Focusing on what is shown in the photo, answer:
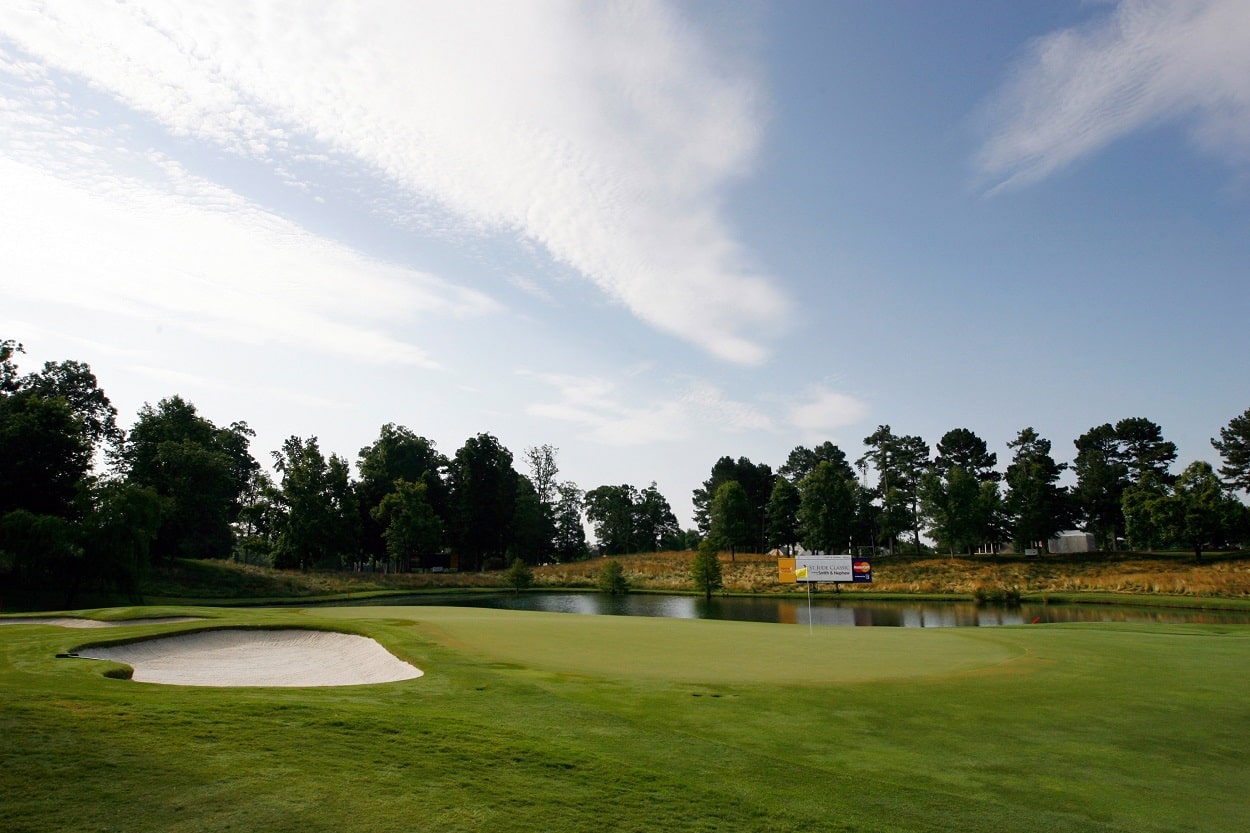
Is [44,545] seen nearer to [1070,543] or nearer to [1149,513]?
[1149,513]

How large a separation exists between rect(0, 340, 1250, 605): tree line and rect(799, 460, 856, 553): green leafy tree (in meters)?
0.18

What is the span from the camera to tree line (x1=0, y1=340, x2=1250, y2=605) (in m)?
43.8

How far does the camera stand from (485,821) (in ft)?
18.8

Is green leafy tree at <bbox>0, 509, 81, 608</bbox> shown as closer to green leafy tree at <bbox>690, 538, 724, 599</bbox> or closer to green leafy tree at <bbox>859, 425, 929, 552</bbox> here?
green leafy tree at <bbox>690, 538, 724, 599</bbox>

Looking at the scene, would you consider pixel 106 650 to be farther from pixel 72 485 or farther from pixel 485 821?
pixel 72 485

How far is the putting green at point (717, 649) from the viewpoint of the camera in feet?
47.5

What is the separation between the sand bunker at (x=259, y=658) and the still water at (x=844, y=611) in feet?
74.8

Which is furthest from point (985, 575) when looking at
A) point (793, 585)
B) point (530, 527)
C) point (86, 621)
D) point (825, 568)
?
point (86, 621)

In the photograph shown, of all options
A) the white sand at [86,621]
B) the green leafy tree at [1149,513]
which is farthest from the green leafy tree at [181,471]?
the green leafy tree at [1149,513]

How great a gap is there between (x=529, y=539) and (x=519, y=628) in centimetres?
8481

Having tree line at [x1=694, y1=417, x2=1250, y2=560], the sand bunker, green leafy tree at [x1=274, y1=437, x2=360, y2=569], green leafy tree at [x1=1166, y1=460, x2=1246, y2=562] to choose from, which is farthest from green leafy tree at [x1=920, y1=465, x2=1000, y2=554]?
the sand bunker

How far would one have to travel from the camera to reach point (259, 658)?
17609 millimetres

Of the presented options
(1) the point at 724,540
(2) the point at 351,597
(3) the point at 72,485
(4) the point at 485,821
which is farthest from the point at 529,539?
(4) the point at 485,821

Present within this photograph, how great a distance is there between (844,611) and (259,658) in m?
42.5
